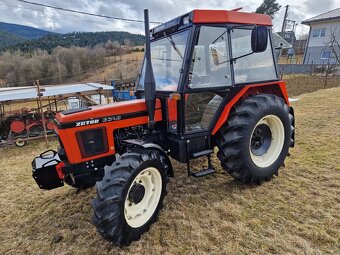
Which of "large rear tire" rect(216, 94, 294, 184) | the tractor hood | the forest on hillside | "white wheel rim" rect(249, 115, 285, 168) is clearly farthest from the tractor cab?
the forest on hillside

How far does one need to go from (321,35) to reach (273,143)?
28787 mm

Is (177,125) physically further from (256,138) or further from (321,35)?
(321,35)

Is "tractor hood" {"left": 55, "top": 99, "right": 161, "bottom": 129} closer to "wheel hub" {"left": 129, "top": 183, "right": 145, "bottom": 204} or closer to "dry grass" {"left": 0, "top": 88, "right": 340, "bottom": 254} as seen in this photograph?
"wheel hub" {"left": 129, "top": 183, "right": 145, "bottom": 204}

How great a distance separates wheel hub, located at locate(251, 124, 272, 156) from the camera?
3580 mm

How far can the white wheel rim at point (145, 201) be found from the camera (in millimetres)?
2553

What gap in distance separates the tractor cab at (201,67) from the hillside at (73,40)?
5387 cm

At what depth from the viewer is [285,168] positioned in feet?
13.1

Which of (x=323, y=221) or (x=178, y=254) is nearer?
(x=178, y=254)

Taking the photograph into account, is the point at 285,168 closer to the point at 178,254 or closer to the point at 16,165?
the point at 178,254

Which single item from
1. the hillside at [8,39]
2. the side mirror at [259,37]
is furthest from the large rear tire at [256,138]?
the hillside at [8,39]

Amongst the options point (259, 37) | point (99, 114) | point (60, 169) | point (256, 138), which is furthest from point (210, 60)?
point (60, 169)

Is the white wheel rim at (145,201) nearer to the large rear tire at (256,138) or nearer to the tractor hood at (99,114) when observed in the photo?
the tractor hood at (99,114)

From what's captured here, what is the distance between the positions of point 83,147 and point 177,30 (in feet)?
5.88

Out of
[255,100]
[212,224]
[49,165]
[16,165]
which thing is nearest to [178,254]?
[212,224]
